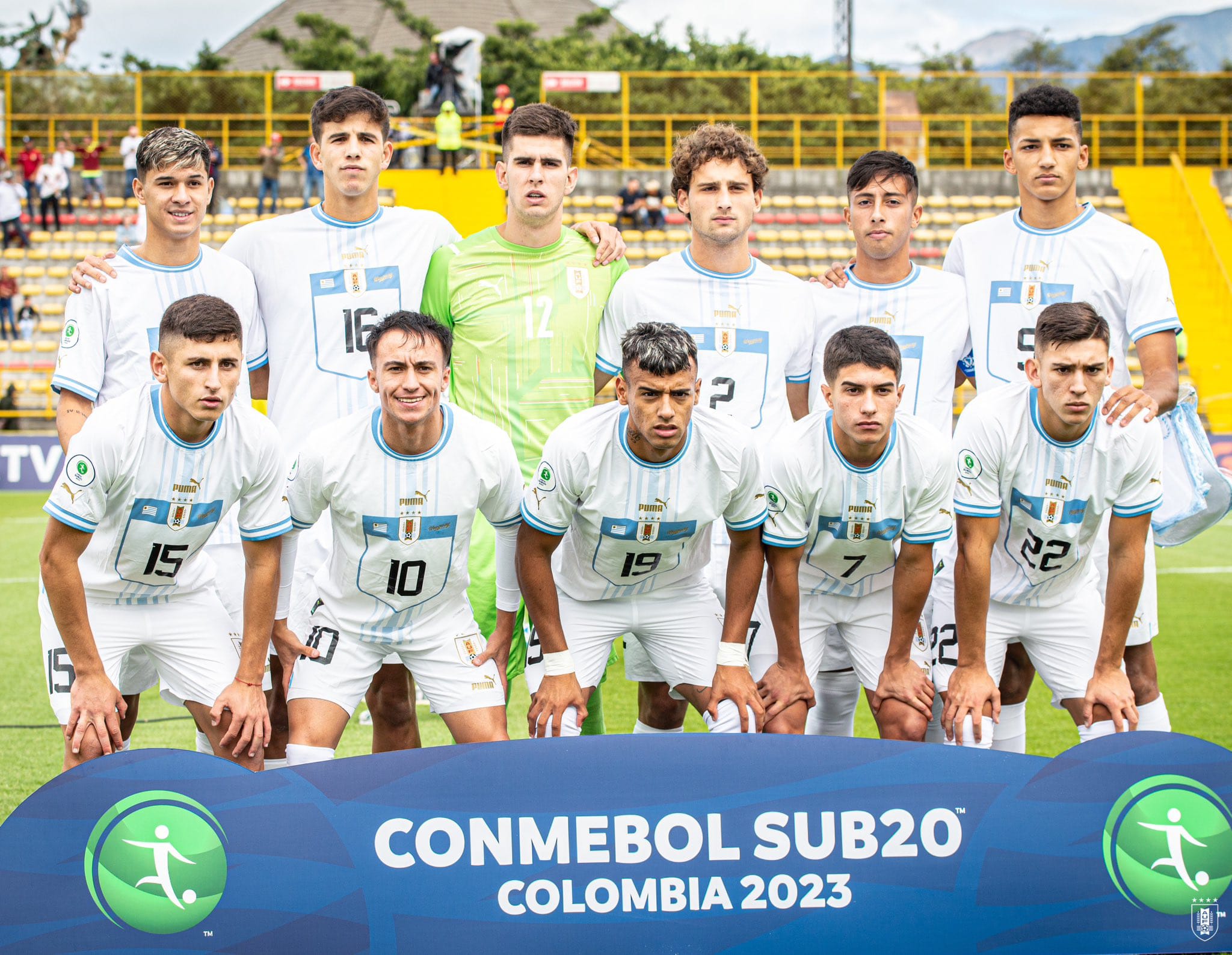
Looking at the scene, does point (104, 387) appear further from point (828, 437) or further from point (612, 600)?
point (828, 437)

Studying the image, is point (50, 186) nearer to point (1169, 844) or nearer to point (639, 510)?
point (639, 510)

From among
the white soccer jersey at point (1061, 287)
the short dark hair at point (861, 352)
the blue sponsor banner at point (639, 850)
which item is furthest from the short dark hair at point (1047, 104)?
the blue sponsor banner at point (639, 850)

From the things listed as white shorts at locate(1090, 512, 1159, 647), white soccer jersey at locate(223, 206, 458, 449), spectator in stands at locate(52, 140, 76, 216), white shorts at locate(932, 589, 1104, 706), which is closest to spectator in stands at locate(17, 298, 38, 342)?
spectator in stands at locate(52, 140, 76, 216)

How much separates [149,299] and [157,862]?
208 cm

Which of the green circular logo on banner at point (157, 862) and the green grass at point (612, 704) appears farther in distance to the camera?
the green grass at point (612, 704)

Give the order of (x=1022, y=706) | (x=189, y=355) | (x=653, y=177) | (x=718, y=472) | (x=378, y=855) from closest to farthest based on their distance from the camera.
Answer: (x=378, y=855) → (x=189, y=355) → (x=718, y=472) → (x=1022, y=706) → (x=653, y=177)

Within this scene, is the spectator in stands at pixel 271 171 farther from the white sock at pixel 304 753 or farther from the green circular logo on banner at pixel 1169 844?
the green circular logo on banner at pixel 1169 844

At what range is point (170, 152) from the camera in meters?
4.27

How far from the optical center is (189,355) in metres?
3.70

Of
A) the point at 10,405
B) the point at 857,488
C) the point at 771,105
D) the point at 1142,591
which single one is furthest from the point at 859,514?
the point at 771,105

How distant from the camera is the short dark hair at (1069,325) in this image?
3.92 m

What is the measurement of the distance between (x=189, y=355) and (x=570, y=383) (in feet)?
4.50

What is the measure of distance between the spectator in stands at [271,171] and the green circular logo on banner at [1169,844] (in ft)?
65.9

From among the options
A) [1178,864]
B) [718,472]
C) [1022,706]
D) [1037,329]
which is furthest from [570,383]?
[1178,864]
